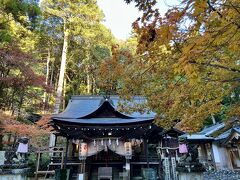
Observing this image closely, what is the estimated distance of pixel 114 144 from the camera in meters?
10.2

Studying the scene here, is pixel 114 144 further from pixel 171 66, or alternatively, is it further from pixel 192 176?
pixel 171 66

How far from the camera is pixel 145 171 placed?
32.1 ft

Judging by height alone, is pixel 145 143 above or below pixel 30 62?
below

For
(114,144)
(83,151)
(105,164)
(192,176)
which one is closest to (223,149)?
(105,164)

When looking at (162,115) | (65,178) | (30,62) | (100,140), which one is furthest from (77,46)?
(162,115)

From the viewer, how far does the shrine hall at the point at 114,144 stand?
9961 mm

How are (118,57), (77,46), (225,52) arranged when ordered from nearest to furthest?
(225,52) → (118,57) → (77,46)

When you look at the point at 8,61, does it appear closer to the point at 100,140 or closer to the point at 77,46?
the point at 100,140

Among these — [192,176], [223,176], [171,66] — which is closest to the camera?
[171,66]

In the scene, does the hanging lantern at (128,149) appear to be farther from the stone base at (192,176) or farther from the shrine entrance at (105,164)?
the stone base at (192,176)

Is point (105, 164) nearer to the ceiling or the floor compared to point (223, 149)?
nearer to the floor

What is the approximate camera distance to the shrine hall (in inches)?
392

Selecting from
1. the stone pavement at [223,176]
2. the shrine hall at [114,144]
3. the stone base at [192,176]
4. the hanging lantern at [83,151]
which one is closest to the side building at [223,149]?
the stone pavement at [223,176]

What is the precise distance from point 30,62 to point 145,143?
7.45 meters
